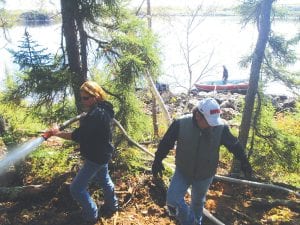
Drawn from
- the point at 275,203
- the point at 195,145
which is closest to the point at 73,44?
the point at 195,145

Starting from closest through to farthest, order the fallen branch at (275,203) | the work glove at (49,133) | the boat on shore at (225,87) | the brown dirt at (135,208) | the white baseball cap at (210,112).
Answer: the white baseball cap at (210,112) → the work glove at (49,133) → the brown dirt at (135,208) → the fallen branch at (275,203) → the boat on shore at (225,87)

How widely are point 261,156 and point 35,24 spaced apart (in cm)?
5451

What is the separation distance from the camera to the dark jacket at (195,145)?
460 cm

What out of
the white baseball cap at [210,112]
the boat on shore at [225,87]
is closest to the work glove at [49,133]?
the white baseball cap at [210,112]

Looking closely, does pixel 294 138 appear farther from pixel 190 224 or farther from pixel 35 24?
pixel 35 24

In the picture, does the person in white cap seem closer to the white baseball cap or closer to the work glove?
the white baseball cap

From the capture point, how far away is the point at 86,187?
5.31 m

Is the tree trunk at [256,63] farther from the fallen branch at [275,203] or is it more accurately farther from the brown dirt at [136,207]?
the fallen branch at [275,203]

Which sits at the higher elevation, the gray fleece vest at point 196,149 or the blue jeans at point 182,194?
the gray fleece vest at point 196,149

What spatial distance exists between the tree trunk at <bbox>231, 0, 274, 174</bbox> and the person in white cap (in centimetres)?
450

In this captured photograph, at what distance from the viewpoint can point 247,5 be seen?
9117 mm

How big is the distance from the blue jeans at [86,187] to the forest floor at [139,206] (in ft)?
0.78

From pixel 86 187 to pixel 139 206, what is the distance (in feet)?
4.49

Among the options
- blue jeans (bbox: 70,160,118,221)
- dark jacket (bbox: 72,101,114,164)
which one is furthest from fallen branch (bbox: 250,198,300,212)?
dark jacket (bbox: 72,101,114,164)
